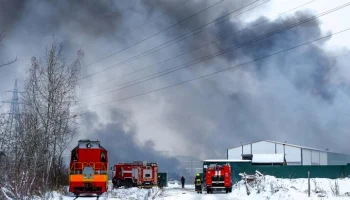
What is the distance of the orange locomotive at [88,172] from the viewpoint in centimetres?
3606

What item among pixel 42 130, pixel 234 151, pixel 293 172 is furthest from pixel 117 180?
pixel 234 151

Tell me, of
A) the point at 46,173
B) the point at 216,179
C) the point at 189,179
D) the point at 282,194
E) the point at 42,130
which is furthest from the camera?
the point at 189,179

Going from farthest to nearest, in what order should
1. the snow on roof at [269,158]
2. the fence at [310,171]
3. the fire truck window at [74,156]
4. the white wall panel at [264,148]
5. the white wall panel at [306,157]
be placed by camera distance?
1. the white wall panel at [264,148]
2. the white wall panel at [306,157]
3. the snow on roof at [269,158]
4. the fence at [310,171]
5. the fire truck window at [74,156]

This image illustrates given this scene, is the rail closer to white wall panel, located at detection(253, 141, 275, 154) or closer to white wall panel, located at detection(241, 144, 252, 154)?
white wall panel, located at detection(253, 141, 275, 154)

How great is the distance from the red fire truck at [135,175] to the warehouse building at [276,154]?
32879 millimetres

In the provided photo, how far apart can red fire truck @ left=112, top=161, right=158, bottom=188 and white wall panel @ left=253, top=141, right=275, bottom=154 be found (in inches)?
1559

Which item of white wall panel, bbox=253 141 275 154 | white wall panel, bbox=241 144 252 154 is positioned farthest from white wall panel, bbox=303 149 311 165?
white wall panel, bbox=241 144 252 154

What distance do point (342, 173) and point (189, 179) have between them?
46.2m

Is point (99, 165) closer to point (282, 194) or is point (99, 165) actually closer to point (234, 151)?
point (282, 194)

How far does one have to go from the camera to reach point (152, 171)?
54.9m

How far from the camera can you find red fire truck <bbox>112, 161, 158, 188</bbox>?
177ft

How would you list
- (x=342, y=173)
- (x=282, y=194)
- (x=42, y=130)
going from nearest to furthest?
(x=282, y=194) → (x=42, y=130) → (x=342, y=173)

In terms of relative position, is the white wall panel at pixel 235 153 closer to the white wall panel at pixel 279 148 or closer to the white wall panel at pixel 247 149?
the white wall panel at pixel 247 149

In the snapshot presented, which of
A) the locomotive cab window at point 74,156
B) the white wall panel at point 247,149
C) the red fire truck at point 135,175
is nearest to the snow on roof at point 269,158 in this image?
the white wall panel at point 247,149
